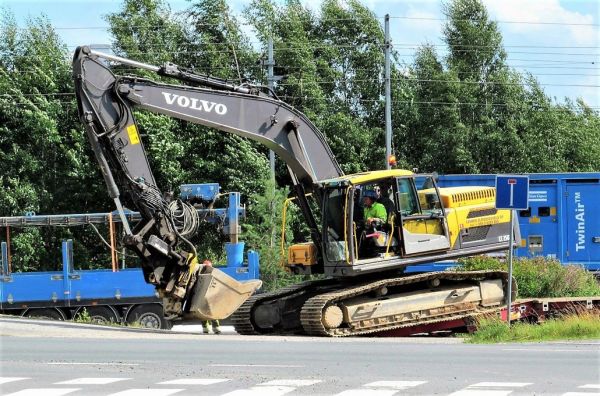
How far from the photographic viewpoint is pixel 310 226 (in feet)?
63.2

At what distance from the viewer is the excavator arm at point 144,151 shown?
17312 mm

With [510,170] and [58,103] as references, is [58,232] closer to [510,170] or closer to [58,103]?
[58,103]

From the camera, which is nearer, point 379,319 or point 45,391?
point 45,391

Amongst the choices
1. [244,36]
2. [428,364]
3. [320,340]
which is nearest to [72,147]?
[244,36]

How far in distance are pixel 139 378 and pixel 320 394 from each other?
2.40 m

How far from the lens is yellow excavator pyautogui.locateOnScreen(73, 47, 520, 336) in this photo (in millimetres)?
17438

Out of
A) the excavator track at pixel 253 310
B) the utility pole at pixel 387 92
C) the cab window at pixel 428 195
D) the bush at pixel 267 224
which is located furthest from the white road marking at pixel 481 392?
the utility pole at pixel 387 92

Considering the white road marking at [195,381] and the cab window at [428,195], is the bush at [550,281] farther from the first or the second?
Result: the white road marking at [195,381]

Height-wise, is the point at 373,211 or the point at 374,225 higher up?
the point at 373,211

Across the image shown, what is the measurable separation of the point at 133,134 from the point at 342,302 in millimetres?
5081

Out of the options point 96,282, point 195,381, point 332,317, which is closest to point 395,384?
point 195,381

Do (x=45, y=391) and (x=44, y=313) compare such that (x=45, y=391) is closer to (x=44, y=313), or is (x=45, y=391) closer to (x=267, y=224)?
(x=44, y=313)

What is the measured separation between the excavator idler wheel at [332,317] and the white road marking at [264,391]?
7688 millimetres

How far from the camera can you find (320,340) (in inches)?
668
